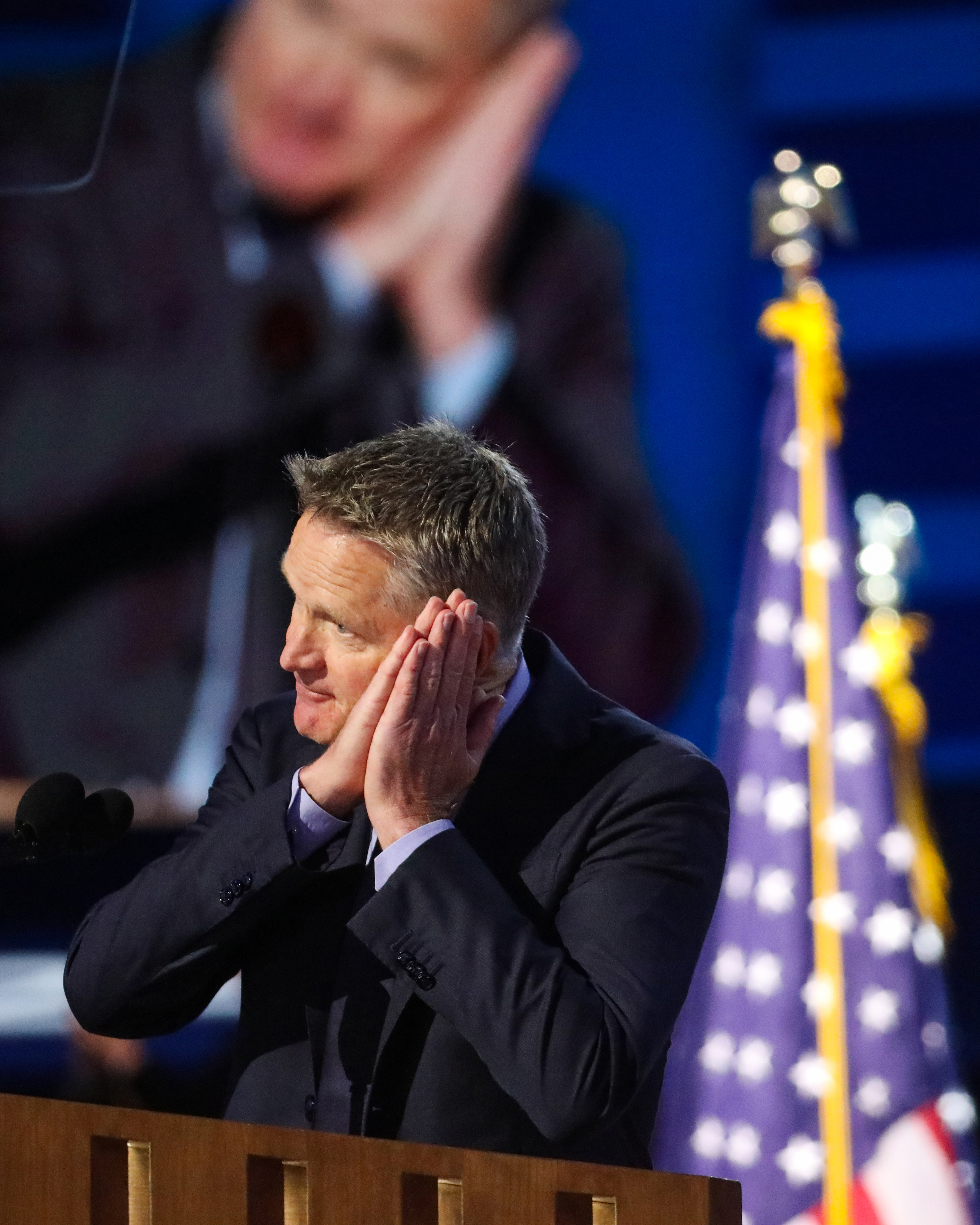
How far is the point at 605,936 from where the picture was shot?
1430 millimetres

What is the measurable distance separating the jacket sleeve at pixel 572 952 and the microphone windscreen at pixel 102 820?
23cm

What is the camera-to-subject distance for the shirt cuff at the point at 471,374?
4.62 metres

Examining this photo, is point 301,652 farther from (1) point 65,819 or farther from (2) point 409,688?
(1) point 65,819

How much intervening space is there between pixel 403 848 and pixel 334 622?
9.3 inches

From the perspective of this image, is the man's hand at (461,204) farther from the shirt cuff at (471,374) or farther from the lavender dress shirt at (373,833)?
the lavender dress shirt at (373,833)

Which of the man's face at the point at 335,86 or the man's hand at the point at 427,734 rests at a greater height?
the man's face at the point at 335,86

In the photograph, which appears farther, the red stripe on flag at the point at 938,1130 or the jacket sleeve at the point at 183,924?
the red stripe on flag at the point at 938,1130

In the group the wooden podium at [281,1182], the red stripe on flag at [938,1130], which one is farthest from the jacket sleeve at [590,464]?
the wooden podium at [281,1182]

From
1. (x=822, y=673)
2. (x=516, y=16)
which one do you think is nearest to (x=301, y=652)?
(x=822, y=673)

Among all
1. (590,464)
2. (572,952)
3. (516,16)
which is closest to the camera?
(572,952)

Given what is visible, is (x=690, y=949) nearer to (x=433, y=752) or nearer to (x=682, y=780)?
(x=682, y=780)

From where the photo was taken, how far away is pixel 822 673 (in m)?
3.61

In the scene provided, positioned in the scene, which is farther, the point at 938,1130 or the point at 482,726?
the point at 938,1130

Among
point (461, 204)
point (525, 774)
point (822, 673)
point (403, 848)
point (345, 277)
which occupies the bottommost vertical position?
point (403, 848)
